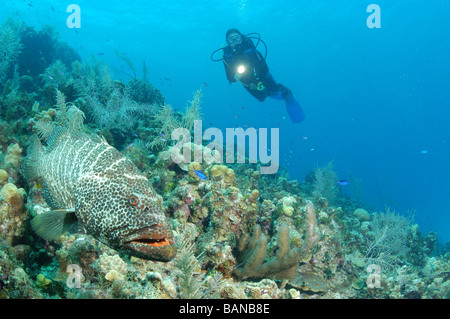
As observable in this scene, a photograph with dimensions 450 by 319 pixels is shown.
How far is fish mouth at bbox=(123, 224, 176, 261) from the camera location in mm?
1960

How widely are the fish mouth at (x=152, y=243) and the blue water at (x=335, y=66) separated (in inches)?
321

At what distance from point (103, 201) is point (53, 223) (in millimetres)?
584

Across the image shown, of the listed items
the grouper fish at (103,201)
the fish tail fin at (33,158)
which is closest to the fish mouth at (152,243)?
the grouper fish at (103,201)

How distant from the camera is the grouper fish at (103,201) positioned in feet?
6.67

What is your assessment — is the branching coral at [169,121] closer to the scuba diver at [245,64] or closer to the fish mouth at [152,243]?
the scuba diver at [245,64]

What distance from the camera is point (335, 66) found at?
74.9 m

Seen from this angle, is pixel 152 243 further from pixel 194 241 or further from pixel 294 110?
pixel 294 110

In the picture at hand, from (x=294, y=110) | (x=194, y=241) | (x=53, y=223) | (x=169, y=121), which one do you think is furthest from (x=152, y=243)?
(x=294, y=110)

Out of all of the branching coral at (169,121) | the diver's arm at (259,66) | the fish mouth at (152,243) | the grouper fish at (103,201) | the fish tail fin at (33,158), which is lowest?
the fish mouth at (152,243)

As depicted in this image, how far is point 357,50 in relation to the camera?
6256cm

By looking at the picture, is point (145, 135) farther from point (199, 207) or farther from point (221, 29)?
point (221, 29)

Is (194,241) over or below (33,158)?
below

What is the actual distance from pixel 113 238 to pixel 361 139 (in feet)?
469

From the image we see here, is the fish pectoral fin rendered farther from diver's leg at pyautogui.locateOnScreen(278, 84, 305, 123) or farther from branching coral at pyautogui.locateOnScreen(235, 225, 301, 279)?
diver's leg at pyautogui.locateOnScreen(278, 84, 305, 123)
